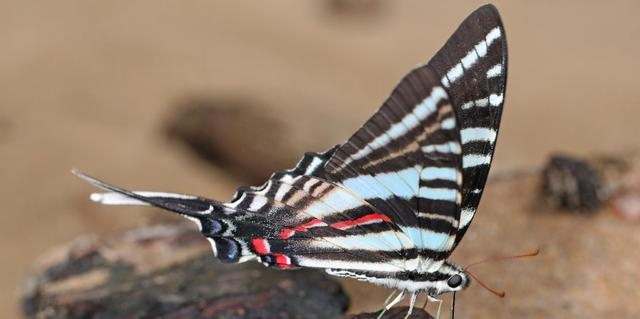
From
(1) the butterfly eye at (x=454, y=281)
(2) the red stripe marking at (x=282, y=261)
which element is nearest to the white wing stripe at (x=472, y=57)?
(1) the butterfly eye at (x=454, y=281)

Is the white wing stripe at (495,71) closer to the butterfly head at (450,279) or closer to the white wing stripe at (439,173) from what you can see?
the white wing stripe at (439,173)

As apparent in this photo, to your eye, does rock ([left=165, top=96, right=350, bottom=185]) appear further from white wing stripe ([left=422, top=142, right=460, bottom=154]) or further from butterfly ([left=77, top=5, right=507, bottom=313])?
white wing stripe ([left=422, top=142, right=460, bottom=154])

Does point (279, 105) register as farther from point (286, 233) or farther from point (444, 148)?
point (444, 148)

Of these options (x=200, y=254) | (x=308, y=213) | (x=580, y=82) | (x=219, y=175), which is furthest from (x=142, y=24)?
(x=308, y=213)

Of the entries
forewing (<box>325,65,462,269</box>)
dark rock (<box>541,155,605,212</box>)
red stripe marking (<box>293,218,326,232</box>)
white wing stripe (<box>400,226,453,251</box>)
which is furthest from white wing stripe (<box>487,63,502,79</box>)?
dark rock (<box>541,155,605,212</box>)

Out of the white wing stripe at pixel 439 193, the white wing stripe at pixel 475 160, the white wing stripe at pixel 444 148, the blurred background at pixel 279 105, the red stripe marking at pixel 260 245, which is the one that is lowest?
the blurred background at pixel 279 105
